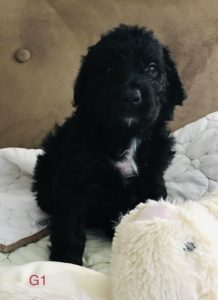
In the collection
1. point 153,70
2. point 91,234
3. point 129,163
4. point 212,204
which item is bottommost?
point 91,234

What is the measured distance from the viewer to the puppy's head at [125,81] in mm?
1396

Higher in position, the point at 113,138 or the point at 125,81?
the point at 125,81

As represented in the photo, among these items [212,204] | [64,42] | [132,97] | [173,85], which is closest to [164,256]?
[212,204]

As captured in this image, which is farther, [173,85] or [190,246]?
[173,85]

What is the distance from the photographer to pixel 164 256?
88 centimetres

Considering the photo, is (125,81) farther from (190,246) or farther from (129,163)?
(190,246)

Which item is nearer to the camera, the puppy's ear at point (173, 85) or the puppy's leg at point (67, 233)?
the puppy's leg at point (67, 233)

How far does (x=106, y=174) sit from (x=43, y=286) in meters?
0.57

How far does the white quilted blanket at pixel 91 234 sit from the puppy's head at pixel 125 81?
0.31m

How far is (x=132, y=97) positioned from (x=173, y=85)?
1.07 feet

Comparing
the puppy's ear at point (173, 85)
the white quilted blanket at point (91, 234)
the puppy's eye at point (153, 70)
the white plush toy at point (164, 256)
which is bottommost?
the white quilted blanket at point (91, 234)

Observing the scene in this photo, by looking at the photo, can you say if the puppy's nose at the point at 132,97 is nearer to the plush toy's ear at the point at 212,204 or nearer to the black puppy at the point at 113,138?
the black puppy at the point at 113,138

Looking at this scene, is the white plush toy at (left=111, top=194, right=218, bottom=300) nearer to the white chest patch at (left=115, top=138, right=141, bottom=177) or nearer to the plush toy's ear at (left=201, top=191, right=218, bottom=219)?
the plush toy's ear at (left=201, top=191, right=218, bottom=219)

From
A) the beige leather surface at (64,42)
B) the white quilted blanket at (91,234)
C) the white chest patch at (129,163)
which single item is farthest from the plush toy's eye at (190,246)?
the beige leather surface at (64,42)
